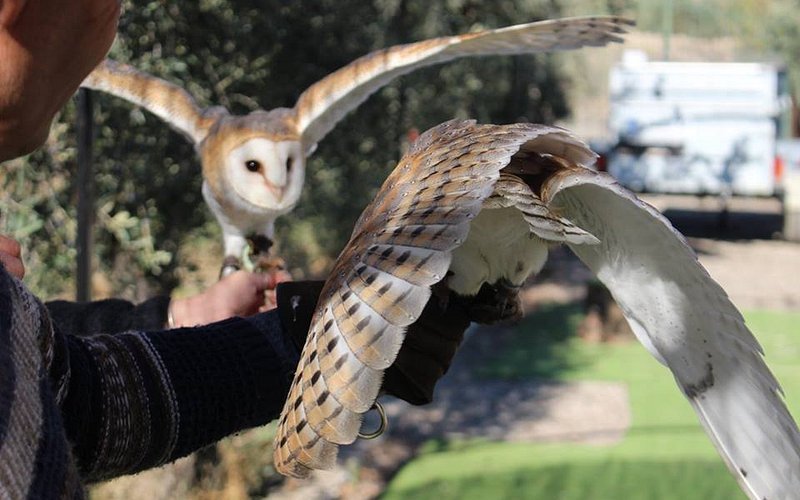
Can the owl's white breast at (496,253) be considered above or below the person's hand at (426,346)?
above

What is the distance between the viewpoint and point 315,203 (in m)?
5.65

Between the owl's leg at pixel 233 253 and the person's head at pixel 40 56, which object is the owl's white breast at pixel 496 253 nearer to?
the person's head at pixel 40 56

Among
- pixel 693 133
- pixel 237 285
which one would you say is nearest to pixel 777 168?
pixel 693 133

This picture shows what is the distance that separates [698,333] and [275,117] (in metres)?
1.44

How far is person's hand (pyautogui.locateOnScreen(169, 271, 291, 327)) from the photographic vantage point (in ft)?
6.17

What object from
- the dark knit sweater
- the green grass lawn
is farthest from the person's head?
the green grass lawn

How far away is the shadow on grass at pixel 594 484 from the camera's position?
532cm

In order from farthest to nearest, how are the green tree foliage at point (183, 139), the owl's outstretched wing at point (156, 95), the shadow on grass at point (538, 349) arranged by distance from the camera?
the shadow on grass at point (538, 349)
the green tree foliage at point (183, 139)
the owl's outstretched wing at point (156, 95)

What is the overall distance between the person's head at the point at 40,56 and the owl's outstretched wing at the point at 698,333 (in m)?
0.48

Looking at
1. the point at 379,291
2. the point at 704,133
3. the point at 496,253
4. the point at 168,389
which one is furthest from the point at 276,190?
the point at 704,133

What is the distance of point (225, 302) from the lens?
1.88m

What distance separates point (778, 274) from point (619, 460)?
664cm

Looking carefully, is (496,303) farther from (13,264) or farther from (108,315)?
(108,315)

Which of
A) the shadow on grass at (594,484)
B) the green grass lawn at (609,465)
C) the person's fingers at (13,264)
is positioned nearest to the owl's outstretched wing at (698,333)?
the person's fingers at (13,264)
